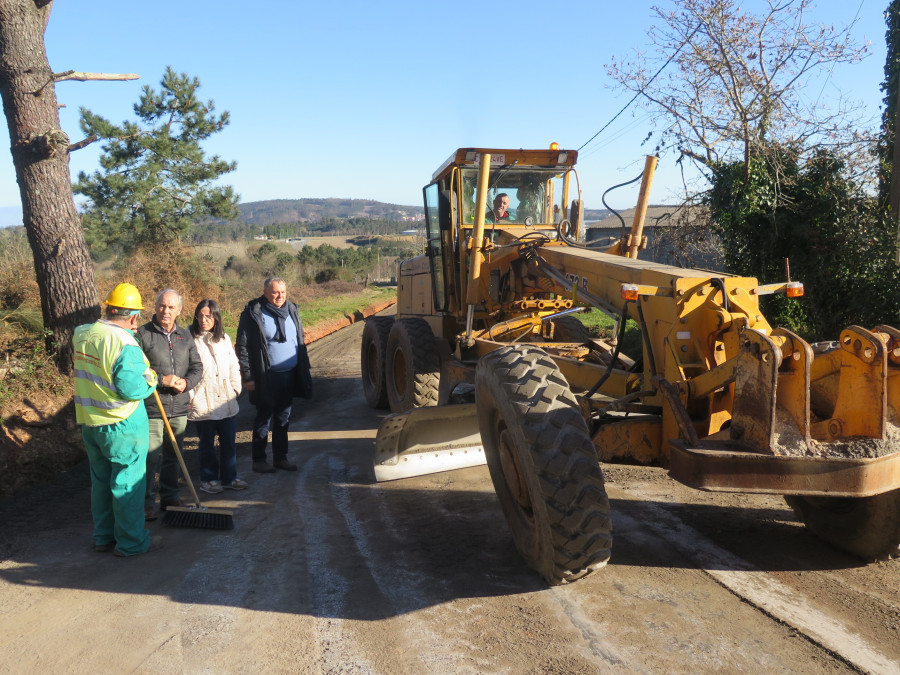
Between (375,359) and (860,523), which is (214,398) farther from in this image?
Result: (860,523)

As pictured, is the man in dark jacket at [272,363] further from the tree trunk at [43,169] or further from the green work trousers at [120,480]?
the tree trunk at [43,169]

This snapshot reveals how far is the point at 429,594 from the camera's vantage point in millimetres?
3895

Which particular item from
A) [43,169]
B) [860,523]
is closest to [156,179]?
[43,169]

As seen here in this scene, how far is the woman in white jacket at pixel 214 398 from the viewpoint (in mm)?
5688

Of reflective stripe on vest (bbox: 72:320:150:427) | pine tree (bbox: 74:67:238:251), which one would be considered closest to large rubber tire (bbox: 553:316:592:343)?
reflective stripe on vest (bbox: 72:320:150:427)

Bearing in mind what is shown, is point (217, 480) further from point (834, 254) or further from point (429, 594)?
point (834, 254)

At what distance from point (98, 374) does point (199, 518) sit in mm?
1359

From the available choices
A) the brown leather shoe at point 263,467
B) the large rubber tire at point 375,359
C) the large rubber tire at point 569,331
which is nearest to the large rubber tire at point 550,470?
the brown leather shoe at point 263,467

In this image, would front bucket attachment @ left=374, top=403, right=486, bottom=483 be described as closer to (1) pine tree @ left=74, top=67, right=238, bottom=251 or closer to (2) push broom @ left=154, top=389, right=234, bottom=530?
(2) push broom @ left=154, top=389, right=234, bottom=530

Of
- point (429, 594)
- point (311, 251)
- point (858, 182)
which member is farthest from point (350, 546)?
point (311, 251)

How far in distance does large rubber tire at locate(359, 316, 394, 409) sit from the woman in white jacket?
3.09 meters

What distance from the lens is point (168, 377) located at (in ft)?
17.0

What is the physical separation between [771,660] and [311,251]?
45351 millimetres

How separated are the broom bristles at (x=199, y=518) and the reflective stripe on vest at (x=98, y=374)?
104 centimetres
